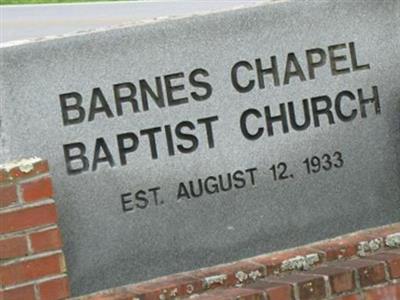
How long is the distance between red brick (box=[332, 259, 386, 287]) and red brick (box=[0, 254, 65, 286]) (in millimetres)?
1183

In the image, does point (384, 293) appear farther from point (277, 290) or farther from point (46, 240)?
point (46, 240)

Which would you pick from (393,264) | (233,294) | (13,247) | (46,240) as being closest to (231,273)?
(233,294)

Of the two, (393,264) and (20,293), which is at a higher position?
(20,293)

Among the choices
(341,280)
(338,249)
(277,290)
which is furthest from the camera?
(338,249)

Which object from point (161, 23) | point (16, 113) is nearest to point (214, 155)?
point (161, 23)

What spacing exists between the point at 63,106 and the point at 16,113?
188 mm

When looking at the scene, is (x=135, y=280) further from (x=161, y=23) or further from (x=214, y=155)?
(x=161, y=23)

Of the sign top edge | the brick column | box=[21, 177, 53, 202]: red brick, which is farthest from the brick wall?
the sign top edge

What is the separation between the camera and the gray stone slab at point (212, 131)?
388 centimetres

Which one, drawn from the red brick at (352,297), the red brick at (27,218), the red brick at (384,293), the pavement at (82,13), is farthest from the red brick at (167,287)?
the pavement at (82,13)

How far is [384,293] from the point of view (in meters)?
4.08

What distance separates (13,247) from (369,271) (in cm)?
144

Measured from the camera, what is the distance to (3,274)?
365cm

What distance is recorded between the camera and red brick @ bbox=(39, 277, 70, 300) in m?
3.70
